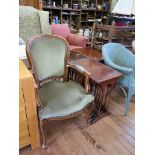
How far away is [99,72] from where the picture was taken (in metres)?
1.69

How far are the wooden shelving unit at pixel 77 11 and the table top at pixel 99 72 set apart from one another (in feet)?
9.40

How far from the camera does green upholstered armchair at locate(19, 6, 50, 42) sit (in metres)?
3.05

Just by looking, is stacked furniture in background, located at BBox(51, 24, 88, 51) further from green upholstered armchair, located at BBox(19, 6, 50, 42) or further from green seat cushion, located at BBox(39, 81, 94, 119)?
green seat cushion, located at BBox(39, 81, 94, 119)

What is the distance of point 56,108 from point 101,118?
705mm

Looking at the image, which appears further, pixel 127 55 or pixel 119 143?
pixel 127 55

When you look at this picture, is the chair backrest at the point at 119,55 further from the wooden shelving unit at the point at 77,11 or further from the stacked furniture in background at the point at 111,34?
the wooden shelving unit at the point at 77,11

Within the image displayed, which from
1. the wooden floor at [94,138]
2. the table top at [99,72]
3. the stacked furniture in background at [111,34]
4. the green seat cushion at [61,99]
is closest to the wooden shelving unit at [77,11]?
the stacked furniture in background at [111,34]

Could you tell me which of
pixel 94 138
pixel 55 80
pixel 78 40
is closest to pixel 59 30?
pixel 78 40

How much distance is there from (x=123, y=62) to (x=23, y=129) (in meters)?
1.31

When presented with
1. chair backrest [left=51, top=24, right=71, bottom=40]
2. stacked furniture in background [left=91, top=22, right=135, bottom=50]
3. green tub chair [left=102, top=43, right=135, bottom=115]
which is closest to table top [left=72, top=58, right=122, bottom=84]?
green tub chair [left=102, top=43, right=135, bottom=115]

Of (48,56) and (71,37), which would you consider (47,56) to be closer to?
(48,56)
